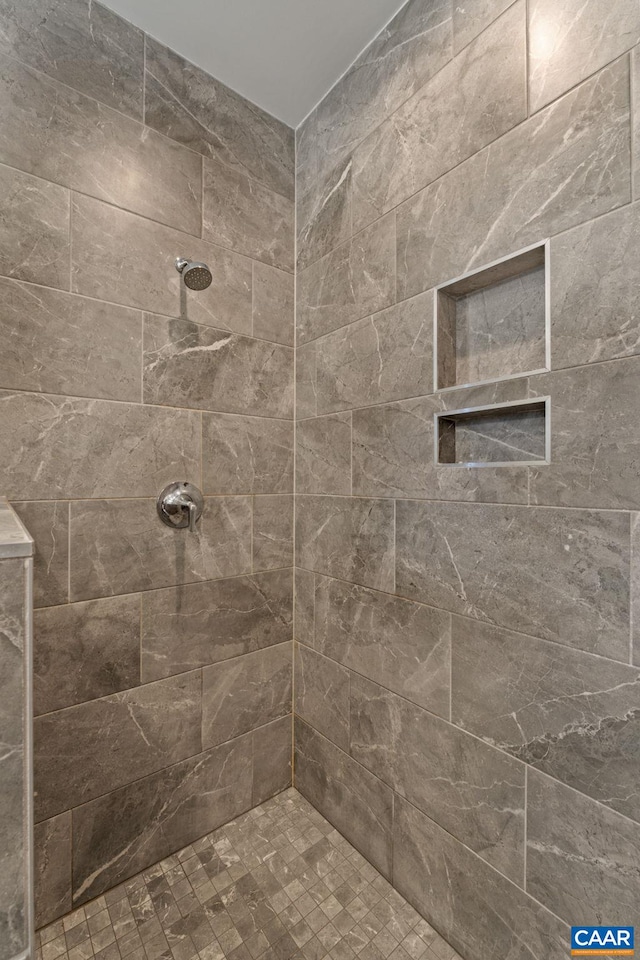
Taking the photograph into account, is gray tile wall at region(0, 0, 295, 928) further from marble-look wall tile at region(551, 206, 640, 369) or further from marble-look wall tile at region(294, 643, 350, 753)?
marble-look wall tile at region(551, 206, 640, 369)

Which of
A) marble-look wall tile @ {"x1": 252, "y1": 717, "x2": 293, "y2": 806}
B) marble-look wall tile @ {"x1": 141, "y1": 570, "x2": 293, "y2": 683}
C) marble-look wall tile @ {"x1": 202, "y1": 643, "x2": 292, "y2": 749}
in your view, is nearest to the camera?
marble-look wall tile @ {"x1": 141, "y1": 570, "x2": 293, "y2": 683}

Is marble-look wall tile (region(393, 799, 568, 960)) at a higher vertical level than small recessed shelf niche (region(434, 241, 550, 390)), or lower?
lower

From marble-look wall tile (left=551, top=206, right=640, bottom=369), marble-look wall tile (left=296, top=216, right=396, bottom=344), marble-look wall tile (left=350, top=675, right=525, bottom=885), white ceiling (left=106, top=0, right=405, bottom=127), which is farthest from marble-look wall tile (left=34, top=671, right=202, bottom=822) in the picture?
white ceiling (left=106, top=0, right=405, bottom=127)

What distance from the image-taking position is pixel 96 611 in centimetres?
120

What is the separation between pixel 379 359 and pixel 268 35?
1.03 meters

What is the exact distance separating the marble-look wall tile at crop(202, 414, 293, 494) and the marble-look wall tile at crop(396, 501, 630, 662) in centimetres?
53

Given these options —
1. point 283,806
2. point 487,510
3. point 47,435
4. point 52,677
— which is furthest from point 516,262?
point 283,806

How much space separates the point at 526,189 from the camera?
935 millimetres

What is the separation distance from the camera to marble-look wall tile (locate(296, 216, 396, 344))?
4.15ft

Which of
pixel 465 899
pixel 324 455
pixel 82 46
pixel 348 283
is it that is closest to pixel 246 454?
pixel 324 455

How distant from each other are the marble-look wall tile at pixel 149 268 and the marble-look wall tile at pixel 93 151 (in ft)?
0.15

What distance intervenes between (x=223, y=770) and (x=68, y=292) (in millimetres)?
1514

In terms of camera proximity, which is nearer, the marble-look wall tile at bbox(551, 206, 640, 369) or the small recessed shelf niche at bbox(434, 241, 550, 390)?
the marble-look wall tile at bbox(551, 206, 640, 369)

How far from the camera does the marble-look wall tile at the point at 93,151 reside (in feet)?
3.59
